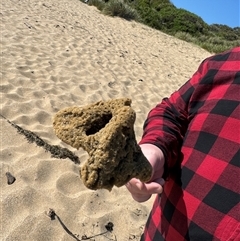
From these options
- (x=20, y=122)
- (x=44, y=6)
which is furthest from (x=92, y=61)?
(x=44, y=6)

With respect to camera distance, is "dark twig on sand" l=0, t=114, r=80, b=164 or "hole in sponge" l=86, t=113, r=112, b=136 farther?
"dark twig on sand" l=0, t=114, r=80, b=164

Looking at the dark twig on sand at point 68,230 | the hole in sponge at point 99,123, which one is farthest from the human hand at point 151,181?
the dark twig on sand at point 68,230

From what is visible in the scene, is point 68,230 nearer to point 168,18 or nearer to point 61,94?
point 61,94

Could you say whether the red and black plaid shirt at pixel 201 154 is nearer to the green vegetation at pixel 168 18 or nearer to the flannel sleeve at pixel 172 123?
the flannel sleeve at pixel 172 123

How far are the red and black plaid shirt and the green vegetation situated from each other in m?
11.9

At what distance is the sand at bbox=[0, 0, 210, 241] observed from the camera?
2262 mm

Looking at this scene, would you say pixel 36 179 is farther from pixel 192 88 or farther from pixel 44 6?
pixel 44 6

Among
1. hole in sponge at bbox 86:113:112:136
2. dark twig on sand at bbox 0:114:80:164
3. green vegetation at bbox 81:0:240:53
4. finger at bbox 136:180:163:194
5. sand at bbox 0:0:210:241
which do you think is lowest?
green vegetation at bbox 81:0:240:53

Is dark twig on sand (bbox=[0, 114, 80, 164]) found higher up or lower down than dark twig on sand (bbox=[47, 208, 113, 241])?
higher up

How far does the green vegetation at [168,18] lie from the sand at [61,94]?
12.5 feet

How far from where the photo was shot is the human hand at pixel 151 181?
3.09 ft

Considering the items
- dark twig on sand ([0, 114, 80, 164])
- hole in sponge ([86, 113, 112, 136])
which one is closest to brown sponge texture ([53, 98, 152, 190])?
hole in sponge ([86, 113, 112, 136])

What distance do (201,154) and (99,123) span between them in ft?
1.21

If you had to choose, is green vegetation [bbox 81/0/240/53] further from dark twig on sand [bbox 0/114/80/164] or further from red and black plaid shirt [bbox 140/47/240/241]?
red and black plaid shirt [bbox 140/47/240/241]
